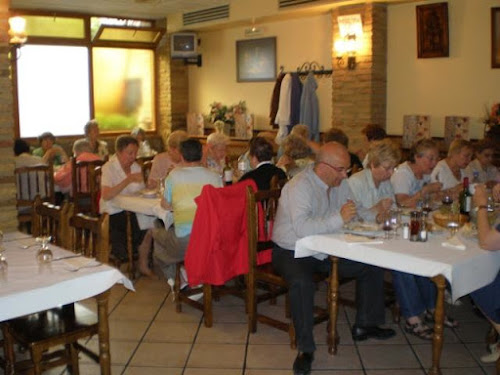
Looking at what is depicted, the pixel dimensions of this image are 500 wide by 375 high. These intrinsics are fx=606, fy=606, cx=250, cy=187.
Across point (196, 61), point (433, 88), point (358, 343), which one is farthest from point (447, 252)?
point (196, 61)

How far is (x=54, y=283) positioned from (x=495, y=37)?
5.77 metres

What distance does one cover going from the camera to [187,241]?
14.4 ft

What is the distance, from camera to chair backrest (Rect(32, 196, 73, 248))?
11.1ft

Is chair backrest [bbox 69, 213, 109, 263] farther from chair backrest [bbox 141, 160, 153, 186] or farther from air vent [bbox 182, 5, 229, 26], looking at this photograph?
air vent [bbox 182, 5, 229, 26]

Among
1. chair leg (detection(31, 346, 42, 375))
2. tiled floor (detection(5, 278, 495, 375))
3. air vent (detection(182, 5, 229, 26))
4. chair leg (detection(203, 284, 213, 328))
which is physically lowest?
tiled floor (detection(5, 278, 495, 375))

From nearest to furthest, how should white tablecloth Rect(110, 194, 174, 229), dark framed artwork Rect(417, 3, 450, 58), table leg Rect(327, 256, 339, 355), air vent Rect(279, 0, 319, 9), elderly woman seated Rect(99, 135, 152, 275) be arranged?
table leg Rect(327, 256, 339, 355) → white tablecloth Rect(110, 194, 174, 229) → elderly woman seated Rect(99, 135, 152, 275) → dark framed artwork Rect(417, 3, 450, 58) → air vent Rect(279, 0, 319, 9)

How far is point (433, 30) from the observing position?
7.20 meters

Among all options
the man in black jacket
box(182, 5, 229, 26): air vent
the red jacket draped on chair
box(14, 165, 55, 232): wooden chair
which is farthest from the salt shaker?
box(182, 5, 229, 26): air vent

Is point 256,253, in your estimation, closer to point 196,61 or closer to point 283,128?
point 283,128

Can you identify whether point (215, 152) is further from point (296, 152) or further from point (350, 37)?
point (350, 37)

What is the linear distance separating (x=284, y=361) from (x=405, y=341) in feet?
2.80

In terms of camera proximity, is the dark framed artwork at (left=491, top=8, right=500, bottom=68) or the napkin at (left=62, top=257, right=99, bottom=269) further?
the dark framed artwork at (left=491, top=8, right=500, bottom=68)

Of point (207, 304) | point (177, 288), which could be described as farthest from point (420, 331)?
point (177, 288)

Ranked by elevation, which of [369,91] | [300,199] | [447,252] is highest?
[369,91]
